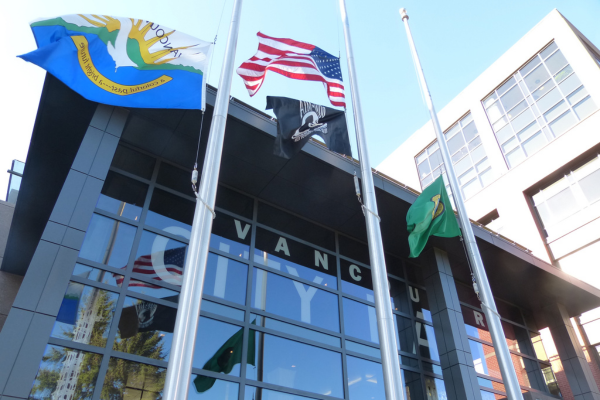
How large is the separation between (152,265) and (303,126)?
14.2ft

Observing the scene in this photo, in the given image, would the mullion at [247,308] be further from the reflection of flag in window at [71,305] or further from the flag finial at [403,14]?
the flag finial at [403,14]

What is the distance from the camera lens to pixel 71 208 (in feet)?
27.3

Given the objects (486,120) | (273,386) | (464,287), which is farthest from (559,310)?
(486,120)

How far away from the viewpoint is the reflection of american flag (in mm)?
9562

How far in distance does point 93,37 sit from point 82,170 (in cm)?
270

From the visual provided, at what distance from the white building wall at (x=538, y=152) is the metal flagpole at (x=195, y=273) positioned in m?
20.2

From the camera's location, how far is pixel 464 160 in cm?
3066

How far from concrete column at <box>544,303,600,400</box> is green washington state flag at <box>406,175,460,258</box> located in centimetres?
904

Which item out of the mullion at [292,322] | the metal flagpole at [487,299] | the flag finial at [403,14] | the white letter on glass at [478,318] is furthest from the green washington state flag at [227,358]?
the flag finial at [403,14]

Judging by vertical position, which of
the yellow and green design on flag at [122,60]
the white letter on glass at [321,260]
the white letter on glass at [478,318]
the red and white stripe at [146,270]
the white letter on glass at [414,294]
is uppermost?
the yellow and green design on flag at [122,60]

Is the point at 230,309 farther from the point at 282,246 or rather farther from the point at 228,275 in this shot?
the point at 282,246

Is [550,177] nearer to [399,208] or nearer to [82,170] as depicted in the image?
[399,208]

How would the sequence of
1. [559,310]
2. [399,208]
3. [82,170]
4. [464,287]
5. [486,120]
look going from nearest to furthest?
[82,170]
[399,208]
[464,287]
[559,310]
[486,120]

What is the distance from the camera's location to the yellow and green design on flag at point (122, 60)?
347 inches
